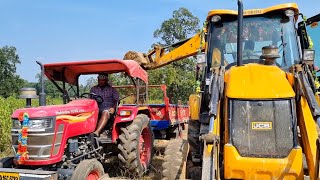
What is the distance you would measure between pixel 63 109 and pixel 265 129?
3.28 meters

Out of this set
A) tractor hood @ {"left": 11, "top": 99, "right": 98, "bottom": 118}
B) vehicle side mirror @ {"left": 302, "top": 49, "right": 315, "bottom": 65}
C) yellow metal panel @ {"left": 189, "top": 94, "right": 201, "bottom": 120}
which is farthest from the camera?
tractor hood @ {"left": 11, "top": 99, "right": 98, "bottom": 118}

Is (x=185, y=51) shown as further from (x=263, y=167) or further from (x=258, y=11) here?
(x=263, y=167)

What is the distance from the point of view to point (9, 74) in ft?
214

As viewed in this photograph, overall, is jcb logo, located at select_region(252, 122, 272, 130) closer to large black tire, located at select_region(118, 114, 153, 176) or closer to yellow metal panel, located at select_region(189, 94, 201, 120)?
yellow metal panel, located at select_region(189, 94, 201, 120)

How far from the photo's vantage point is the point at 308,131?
3.74 m

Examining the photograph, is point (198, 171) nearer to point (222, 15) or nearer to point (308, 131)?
point (308, 131)

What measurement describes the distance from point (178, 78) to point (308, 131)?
2632 centimetres

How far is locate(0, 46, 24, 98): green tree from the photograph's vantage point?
59531 millimetres

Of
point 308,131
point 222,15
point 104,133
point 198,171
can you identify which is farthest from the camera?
point 104,133

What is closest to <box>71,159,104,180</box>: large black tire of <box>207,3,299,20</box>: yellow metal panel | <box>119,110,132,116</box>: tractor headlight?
<box>119,110,132,116</box>: tractor headlight

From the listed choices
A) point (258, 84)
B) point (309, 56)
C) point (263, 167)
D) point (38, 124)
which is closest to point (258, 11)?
point (309, 56)

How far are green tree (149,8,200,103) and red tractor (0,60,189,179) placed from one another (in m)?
17.7

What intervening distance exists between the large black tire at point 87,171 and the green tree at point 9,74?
55775 millimetres

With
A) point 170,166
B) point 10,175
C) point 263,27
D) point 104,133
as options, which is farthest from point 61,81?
point 263,27
